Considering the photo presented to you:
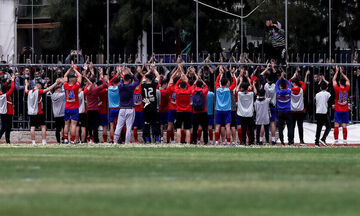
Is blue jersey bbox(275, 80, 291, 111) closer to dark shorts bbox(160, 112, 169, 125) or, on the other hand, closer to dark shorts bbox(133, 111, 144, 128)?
dark shorts bbox(160, 112, 169, 125)

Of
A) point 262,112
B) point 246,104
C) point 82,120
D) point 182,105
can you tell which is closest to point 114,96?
point 82,120

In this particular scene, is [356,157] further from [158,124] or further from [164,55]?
[164,55]

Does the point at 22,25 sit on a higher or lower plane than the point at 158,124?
higher

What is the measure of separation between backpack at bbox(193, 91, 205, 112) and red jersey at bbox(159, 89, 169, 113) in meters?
1.37

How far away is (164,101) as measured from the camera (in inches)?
1079

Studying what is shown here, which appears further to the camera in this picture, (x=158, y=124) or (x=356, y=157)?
(x=158, y=124)

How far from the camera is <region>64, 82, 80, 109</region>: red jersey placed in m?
25.8

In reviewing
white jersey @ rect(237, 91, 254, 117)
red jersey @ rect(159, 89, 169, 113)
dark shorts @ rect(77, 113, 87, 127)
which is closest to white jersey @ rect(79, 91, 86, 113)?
dark shorts @ rect(77, 113, 87, 127)

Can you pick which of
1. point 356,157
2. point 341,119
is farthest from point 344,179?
point 341,119

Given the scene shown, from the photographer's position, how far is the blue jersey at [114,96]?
88.5ft

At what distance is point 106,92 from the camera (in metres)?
27.5

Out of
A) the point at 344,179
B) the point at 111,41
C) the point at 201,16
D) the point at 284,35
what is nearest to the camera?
the point at 344,179

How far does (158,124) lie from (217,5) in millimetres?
11102

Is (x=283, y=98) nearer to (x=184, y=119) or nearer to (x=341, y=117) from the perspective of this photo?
(x=341, y=117)
